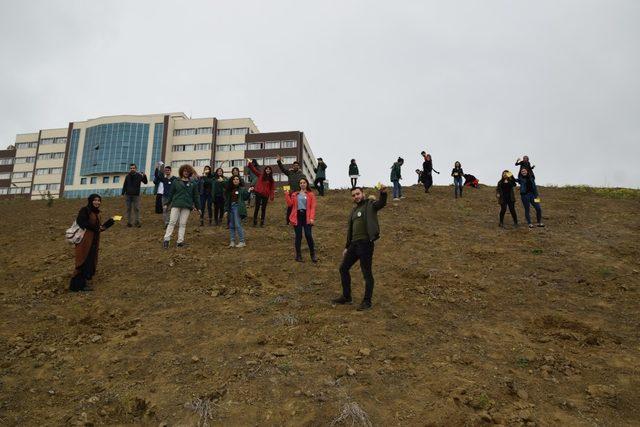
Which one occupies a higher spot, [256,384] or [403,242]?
[403,242]

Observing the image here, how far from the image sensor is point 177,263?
9727 millimetres

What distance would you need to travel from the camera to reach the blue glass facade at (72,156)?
7819cm

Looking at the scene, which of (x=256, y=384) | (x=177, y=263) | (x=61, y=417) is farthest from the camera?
(x=177, y=263)

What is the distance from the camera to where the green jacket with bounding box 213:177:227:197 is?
42.3ft

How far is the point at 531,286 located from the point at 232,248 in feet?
23.6

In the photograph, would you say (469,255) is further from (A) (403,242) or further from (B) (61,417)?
(B) (61,417)

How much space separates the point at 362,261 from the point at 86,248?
18.1ft

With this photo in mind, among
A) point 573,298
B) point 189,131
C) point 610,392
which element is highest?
point 189,131

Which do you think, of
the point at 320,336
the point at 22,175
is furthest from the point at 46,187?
the point at 320,336

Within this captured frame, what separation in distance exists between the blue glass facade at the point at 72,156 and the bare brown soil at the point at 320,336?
77004mm

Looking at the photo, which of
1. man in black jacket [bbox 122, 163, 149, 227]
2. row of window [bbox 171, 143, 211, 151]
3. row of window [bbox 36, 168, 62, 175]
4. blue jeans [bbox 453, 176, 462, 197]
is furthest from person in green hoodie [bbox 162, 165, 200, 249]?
row of window [bbox 36, 168, 62, 175]

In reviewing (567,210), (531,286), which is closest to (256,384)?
(531,286)

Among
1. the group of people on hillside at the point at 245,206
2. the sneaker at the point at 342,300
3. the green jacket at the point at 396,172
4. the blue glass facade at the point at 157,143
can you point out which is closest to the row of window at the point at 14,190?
the blue glass facade at the point at 157,143

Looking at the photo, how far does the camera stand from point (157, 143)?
3007 inches
